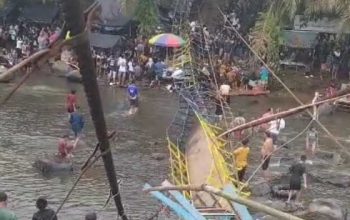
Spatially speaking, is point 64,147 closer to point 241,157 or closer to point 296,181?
point 241,157

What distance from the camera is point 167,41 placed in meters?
25.6

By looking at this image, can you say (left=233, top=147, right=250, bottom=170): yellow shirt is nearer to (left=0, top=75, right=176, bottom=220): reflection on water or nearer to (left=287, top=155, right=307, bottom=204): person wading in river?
(left=287, top=155, right=307, bottom=204): person wading in river

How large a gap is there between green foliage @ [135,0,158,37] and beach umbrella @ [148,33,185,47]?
2.27 meters

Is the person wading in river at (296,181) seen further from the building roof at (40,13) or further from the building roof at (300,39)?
the building roof at (40,13)

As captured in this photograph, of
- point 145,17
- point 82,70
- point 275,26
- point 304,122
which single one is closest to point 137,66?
point 145,17

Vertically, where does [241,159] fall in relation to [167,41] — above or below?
below

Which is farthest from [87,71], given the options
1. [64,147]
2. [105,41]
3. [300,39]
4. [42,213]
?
[300,39]

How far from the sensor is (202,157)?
1198 cm

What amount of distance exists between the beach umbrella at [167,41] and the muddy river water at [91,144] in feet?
6.02

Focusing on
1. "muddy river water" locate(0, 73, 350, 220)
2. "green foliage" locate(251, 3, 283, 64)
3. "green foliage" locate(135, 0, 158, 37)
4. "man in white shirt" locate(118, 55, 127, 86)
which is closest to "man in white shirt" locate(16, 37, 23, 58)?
"muddy river water" locate(0, 73, 350, 220)

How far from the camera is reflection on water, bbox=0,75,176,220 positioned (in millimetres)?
12336

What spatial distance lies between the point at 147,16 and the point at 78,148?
12714 millimetres

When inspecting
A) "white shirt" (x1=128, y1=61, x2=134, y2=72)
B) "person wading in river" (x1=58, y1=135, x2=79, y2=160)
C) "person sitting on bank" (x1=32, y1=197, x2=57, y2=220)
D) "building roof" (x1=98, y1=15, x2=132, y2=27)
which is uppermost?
"person sitting on bank" (x1=32, y1=197, x2=57, y2=220)

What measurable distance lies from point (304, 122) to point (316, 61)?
8.43m
